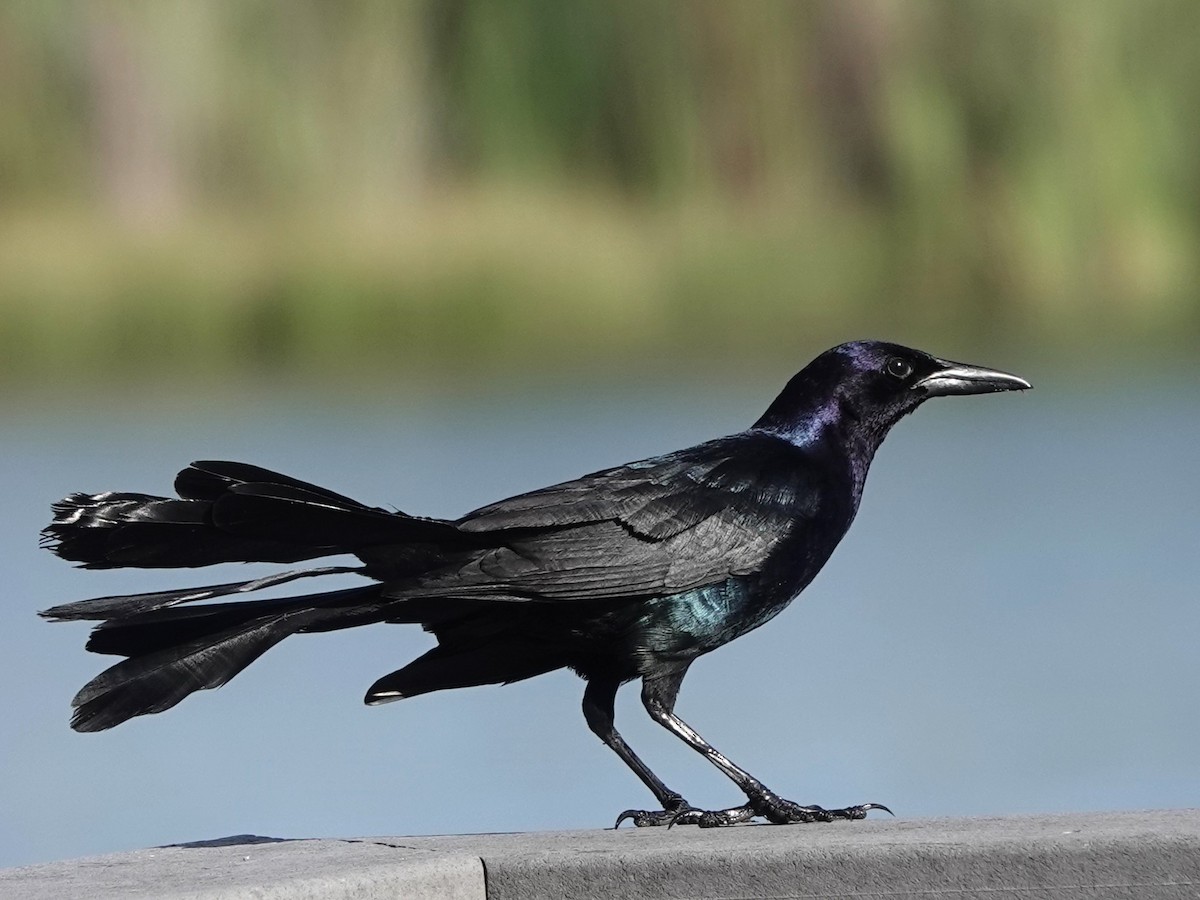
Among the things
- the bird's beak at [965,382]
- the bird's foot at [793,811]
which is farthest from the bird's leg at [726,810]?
the bird's beak at [965,382]

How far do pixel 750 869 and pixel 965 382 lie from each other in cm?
114

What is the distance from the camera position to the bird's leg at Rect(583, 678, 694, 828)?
261 cm

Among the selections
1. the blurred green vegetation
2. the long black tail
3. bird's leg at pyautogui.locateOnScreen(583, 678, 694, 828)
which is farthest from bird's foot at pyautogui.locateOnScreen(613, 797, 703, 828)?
the blurred green vegetation

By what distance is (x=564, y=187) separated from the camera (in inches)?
246

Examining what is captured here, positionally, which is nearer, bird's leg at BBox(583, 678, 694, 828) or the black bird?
the black bird

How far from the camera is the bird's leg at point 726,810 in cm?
254

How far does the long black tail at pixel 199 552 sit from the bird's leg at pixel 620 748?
0.35m

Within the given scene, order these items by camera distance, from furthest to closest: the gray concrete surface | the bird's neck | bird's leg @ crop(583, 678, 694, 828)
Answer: the bird's neck < bird's leg @ crop(583, 678, 694, 828) < the gray concrete surface

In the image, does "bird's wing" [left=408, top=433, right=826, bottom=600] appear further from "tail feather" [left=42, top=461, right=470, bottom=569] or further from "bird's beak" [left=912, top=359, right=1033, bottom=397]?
"bird's beak" [left=912, top=359, right=1033, bottom=397]

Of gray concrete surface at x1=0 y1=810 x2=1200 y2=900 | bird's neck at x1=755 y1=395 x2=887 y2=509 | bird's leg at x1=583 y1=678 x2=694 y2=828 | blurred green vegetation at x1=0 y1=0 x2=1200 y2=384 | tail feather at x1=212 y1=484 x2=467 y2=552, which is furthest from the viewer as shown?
blurred green vegetation at x1=0 y1=0 x2=1200 y2=384

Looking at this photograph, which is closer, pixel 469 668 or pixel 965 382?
pixel 469 668

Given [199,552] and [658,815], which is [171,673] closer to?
[199,552]

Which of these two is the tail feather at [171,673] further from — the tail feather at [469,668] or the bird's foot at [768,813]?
the bird's foot at [768,813]

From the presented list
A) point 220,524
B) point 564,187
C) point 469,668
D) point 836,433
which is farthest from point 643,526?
point 564,187
